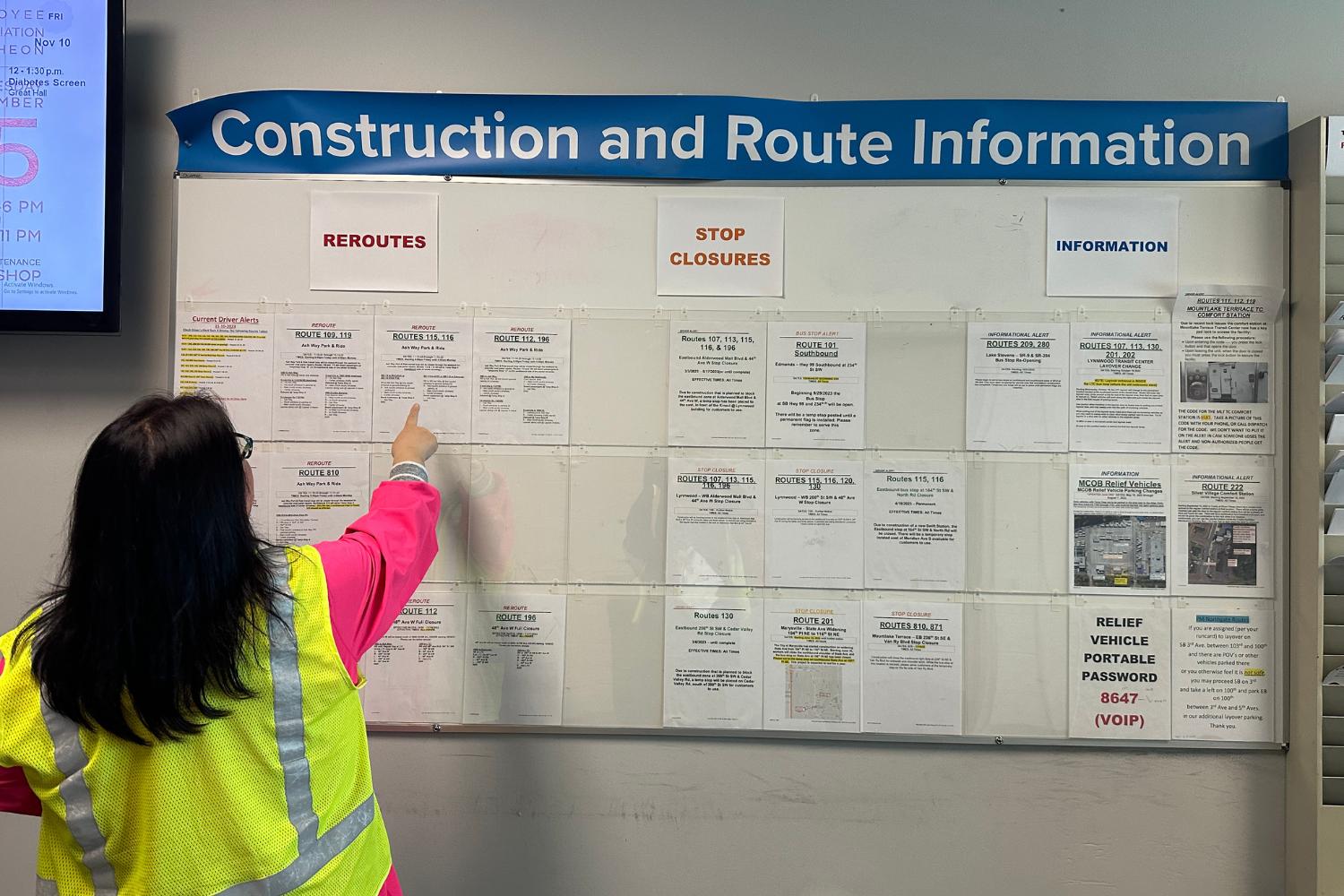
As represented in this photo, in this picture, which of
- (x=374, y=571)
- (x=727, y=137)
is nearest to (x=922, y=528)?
(x=727, y=137)

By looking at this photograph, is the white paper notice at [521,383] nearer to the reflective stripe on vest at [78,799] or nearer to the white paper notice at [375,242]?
the white paper notice at [375,242]

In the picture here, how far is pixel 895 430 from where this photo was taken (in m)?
1.71

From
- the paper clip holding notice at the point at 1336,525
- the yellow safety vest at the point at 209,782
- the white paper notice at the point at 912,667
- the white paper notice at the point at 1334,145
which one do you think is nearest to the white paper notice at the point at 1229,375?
the paper clip holding notice at the point at 1336,525

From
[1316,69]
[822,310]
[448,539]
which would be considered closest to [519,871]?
[448,539]

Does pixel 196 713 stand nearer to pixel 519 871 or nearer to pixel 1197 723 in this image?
pixel 519 871

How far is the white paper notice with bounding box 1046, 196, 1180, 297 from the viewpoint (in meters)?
1.70

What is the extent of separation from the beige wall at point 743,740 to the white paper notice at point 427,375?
0.48 meters

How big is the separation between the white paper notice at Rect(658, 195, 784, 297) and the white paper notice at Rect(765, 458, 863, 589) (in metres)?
0.37

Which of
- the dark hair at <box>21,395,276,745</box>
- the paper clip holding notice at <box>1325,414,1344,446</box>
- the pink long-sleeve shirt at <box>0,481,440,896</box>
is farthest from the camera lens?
the paper clip holding notice at <box>1325,414,1344,446</box>

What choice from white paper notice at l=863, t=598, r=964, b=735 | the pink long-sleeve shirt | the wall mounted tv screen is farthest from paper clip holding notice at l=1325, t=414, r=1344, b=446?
the wall mounted tv screen

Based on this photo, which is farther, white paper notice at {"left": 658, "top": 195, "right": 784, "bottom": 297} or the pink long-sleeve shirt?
white paper notice at {"left": 658, "top": 195, "right": 784, "bottom": 297}

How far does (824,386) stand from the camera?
171 centimetres

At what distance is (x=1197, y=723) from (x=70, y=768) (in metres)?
1.88

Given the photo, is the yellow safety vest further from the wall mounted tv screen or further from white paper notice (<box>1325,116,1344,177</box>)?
white paper notice (<box>1325,116,1344,177</box>)
